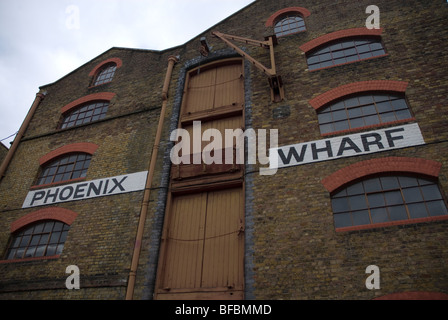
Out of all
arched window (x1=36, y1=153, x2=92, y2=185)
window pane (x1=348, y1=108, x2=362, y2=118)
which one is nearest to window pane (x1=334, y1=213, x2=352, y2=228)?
window pane (x1=348, y1=108, x2=362, y2=118)

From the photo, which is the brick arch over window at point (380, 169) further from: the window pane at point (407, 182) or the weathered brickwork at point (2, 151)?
Answer: the weathered brickwork at point (2, 151)

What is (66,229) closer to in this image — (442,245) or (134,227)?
(134,227)

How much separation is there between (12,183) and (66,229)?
3.32 metres

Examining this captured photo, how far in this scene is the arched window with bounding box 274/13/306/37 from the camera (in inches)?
410

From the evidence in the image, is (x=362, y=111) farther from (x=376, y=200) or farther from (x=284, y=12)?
(x=284, y=12)

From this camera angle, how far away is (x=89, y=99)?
37.9 feet

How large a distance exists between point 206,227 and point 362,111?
4.67m

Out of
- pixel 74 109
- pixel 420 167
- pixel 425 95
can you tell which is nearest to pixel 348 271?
pixel 420 167

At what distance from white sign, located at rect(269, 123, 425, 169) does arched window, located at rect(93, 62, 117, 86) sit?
8.17 meters

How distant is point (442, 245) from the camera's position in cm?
524

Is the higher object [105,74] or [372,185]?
[105,74]

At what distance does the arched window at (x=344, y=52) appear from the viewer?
28.8 ft

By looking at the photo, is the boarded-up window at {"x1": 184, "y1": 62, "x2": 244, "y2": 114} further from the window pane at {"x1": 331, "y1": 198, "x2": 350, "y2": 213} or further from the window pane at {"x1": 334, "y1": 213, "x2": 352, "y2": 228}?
the window pane at {"x1": 334, "y1": 213, "x2": 352, "y2": 228}

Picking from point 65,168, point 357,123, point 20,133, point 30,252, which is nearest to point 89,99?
point 20,133
